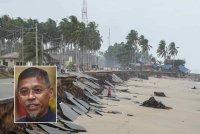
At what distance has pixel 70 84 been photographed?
35281mm

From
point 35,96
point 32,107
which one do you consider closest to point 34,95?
point 35,96

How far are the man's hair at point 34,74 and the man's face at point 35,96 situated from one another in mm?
82

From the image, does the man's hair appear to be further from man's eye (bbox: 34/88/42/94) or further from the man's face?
man's eye (bbox: 34/88/42/94)

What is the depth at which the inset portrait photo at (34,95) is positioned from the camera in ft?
35.6

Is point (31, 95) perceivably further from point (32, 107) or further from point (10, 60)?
point (10, 60)

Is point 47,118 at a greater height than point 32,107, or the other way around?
point 32,107

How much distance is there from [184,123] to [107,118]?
22.0ft

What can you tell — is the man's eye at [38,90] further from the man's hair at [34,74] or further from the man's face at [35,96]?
the man's hair at [34,74]

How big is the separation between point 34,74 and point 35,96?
546 millimetres

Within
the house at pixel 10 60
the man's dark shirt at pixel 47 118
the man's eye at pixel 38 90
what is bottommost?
the man's dark shirt at pixel 47 118

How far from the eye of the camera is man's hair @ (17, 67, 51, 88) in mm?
10914

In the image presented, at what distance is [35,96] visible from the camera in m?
10.9

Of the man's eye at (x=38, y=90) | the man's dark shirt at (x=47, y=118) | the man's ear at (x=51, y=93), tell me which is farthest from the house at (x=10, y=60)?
the man's eye at (x=38, y=90)

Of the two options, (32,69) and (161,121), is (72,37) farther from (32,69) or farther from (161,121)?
(32,69)
